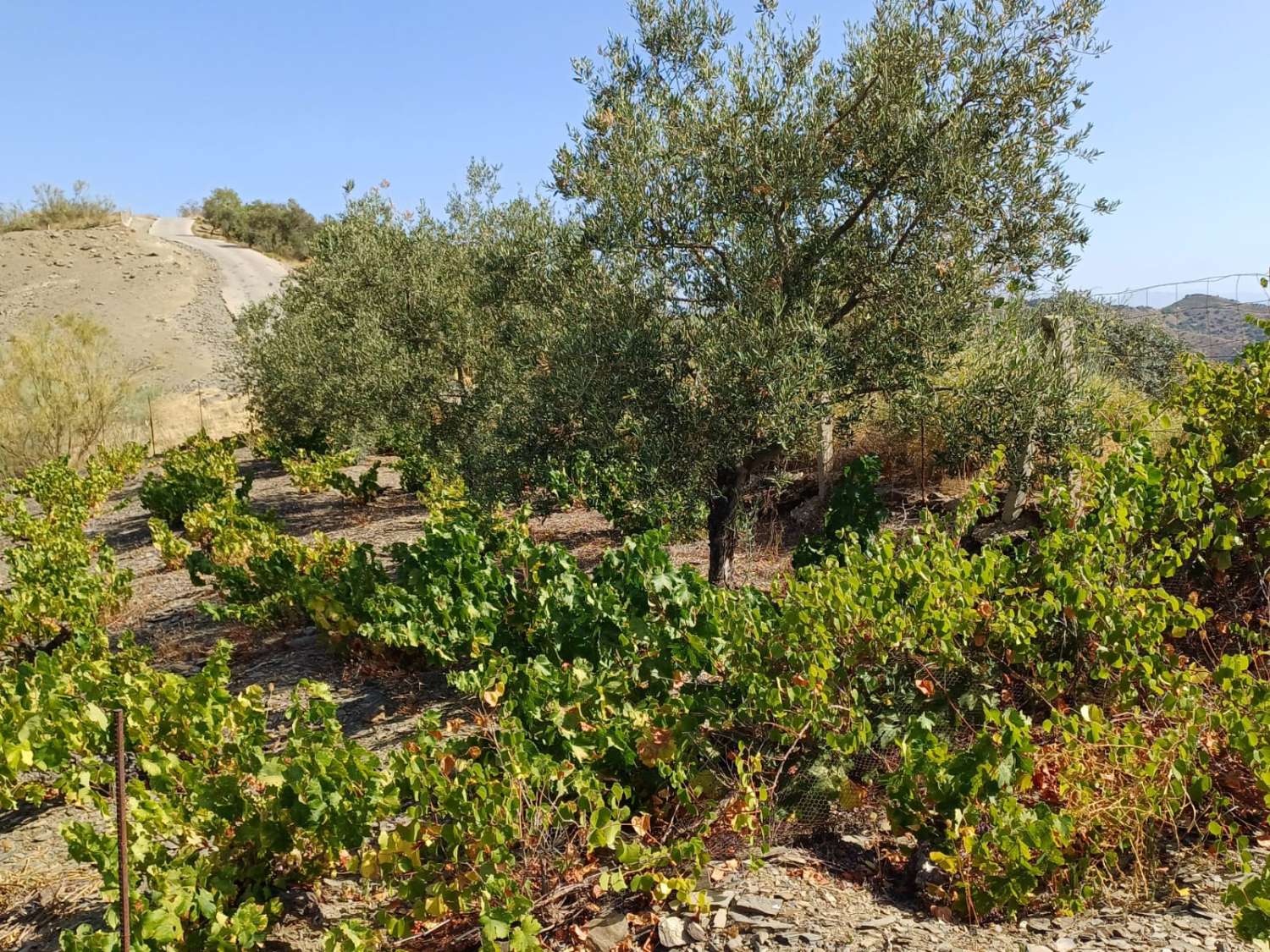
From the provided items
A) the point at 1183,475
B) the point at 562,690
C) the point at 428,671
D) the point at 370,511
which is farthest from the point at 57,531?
the point at 1183,475

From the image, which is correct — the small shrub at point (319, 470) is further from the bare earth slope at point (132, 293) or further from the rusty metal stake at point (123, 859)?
the bare earth slope at point (132, 293)

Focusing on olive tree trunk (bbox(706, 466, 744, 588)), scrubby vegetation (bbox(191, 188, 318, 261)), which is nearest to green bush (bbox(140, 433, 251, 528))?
olive tree trunk (bbox(706, 466, 744, 588))

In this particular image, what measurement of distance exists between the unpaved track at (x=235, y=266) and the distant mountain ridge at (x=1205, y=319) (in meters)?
34.1

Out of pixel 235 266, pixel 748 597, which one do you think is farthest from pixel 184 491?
pixel 235 266

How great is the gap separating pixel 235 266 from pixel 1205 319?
151ft

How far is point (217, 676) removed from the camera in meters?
4.13

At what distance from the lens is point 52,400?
20.5m

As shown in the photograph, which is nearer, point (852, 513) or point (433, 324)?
point (852, 513)

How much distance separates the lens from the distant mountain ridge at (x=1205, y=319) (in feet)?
62.3

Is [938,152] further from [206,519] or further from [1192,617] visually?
[206,519]

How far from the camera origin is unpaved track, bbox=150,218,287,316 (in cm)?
4231

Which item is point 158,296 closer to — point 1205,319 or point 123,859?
point 1205,319

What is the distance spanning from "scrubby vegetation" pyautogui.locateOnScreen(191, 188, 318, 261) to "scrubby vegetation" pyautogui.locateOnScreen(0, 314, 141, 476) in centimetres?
3721

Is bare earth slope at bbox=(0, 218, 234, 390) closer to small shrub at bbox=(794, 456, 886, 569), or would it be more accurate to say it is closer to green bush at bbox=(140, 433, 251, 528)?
green bush at bbox=(140, 433, 251, 528)
